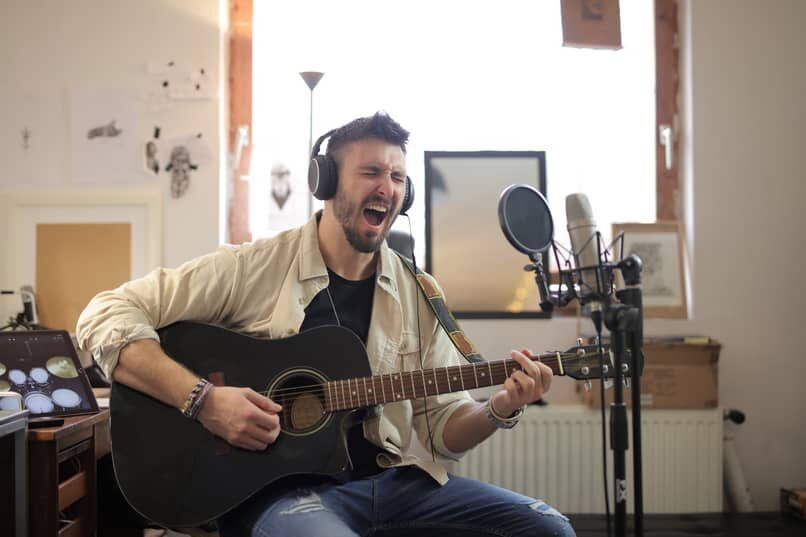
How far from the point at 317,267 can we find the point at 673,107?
2241 mm

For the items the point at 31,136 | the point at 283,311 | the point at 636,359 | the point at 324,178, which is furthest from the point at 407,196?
the point at 31,136

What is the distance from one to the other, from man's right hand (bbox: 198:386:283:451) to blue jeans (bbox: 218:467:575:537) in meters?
0.12

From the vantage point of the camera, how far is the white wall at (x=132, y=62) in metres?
3.27

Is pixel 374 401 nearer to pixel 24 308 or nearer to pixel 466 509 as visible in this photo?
pixel 466 509

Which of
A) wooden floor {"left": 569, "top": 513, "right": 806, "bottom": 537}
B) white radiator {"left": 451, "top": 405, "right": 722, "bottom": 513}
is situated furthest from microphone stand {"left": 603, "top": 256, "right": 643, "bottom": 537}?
white radiator {"left": 451, "top": 405, "right": 722, "bottom": 513}

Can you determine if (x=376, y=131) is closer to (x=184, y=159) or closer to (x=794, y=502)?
(x=184, y=159)

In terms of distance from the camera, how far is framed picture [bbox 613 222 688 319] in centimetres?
333

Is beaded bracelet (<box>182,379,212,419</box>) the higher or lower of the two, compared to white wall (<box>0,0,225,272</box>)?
lower

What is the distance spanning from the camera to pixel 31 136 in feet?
10.7

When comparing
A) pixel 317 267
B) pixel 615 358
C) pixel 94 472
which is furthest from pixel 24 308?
pixel 615 358

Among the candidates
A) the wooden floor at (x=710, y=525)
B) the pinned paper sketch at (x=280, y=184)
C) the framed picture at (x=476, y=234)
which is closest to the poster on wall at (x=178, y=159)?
the pinned paper sketch at (x=280, y=184)

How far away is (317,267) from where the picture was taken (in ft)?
6.37

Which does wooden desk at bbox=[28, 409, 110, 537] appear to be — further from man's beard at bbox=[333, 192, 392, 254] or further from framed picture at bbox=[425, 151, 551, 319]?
framed picture at bbox=[425, 151, 551, 319]

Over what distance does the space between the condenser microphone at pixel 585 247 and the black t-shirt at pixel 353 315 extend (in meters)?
0.69
